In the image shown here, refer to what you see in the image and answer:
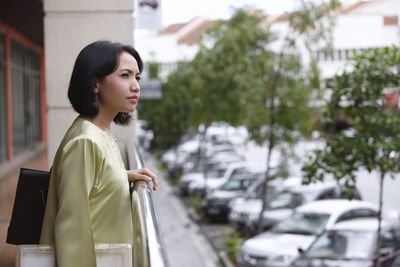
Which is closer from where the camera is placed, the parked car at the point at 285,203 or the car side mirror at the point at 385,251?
the car side mirror at the point at 385,251

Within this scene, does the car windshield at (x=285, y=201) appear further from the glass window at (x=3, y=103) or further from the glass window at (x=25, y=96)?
the glass window at (x=25, y=96)

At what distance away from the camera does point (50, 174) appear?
2.53 meters

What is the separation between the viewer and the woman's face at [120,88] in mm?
2672

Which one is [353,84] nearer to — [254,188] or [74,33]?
[74,33]

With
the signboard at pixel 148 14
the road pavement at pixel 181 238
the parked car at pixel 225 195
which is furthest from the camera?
the parked car at pixel 225 195

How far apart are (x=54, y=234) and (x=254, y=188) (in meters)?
16.2

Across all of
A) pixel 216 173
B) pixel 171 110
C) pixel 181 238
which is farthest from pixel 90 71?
pixel 171 110

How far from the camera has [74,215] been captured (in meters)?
2.32

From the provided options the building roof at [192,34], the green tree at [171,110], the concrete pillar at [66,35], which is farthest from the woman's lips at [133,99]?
the building roof at [192,34]

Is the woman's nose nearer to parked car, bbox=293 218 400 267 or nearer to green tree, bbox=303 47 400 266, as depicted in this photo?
green tree, bbox=303 47 400 266

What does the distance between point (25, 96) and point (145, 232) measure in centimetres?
1996

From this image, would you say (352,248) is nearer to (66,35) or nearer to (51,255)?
(66,35)

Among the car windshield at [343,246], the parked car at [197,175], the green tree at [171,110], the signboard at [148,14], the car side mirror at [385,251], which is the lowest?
the parked car at [197,175]

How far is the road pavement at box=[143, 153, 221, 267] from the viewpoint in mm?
13500
